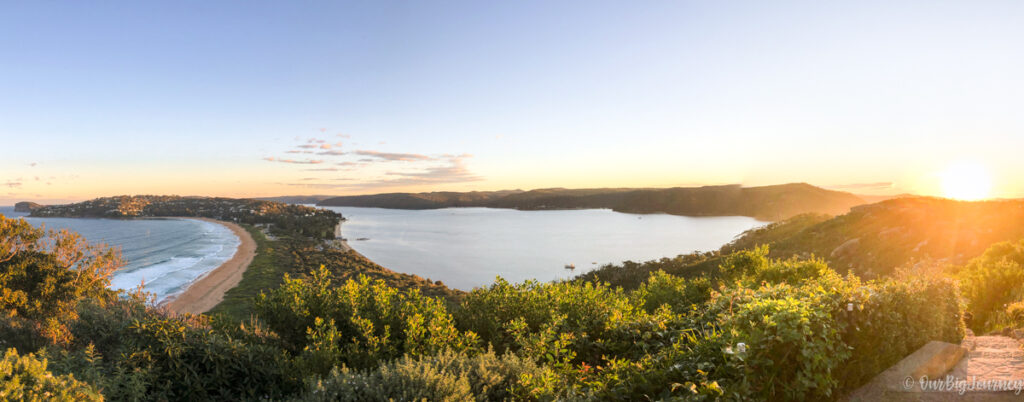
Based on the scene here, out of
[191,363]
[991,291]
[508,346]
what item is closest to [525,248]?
[991,291]

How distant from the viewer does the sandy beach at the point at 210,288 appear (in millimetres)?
31797

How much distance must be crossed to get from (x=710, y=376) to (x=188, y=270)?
61.8 meters

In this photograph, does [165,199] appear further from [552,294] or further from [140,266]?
[552,294]

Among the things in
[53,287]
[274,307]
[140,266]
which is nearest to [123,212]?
[140,266]

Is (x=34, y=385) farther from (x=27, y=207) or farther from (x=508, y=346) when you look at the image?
(x=27, y=207)

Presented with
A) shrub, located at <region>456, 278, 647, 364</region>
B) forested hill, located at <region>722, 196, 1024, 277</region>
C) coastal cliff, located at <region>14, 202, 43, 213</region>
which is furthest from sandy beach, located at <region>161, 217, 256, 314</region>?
coastal cliff, located at <region>14, 202, 43, 213</region>

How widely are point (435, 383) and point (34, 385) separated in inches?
148

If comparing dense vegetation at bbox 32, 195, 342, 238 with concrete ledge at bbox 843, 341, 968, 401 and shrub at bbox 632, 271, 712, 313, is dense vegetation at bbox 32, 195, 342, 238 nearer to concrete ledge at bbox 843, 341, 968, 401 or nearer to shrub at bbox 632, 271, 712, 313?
shrub at bbox 632, 271, 712, 313

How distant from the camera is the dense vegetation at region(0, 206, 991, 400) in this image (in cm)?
394

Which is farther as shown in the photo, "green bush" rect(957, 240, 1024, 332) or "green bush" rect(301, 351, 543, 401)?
"green bush" rect(957, 240, 1024, 332)

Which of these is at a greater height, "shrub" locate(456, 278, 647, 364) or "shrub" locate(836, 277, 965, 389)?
"shrub" locate(836, 277, 965, 389)

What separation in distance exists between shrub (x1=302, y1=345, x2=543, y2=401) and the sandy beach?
28.9 m

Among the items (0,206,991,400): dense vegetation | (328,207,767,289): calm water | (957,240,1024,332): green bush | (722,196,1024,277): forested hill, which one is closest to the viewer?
(0,206,991,400): dense vegetation

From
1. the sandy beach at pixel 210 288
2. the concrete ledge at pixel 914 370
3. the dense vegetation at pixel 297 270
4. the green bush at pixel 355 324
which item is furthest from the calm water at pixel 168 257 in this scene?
the concrete ledge at pixel 914 370
